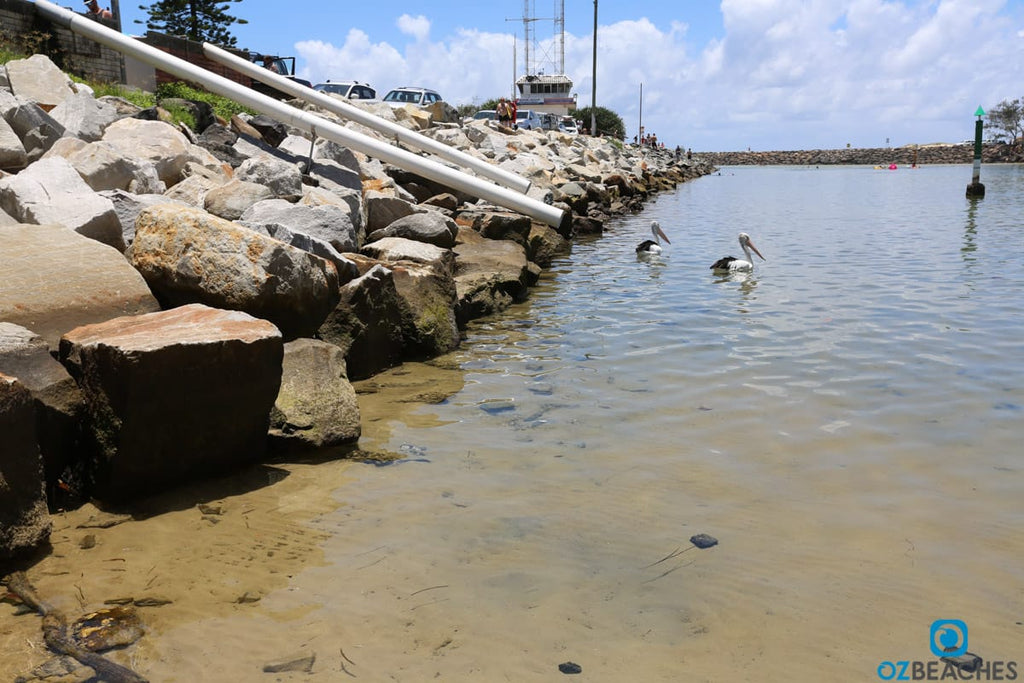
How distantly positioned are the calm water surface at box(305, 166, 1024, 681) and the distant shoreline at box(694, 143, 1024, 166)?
94705 mm

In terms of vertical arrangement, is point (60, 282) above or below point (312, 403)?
above

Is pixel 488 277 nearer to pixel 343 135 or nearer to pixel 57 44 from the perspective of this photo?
pixel 343 135

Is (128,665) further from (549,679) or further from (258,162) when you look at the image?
(258,162)

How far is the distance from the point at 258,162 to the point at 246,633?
23.3ft

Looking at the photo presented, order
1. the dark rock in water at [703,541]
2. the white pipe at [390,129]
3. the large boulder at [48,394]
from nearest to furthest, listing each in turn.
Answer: the dark rock in water at [703,541], the large boulder at [48,394], the white pipe at [390,129]

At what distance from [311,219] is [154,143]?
3129 millimetres

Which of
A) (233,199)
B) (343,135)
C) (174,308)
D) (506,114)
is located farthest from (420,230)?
(506,114)

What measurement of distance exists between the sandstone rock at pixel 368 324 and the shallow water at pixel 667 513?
28 cm

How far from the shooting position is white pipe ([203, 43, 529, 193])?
14578mm

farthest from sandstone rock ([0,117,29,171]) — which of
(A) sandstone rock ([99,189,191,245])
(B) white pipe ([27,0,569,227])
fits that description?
(B) white pipe ([27,0,569,227])

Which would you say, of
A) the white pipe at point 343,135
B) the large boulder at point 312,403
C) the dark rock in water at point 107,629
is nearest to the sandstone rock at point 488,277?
the white pipe at point 343,135

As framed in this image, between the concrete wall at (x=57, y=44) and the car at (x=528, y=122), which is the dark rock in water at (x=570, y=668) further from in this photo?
the car at (x=528, y=122)

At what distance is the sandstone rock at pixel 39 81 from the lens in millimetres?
11273

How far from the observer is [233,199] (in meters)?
8.12
